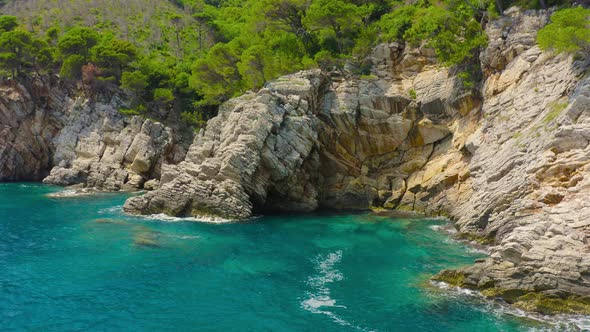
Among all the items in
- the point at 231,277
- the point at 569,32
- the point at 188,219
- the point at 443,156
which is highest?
the point at 569,32

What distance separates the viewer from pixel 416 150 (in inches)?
1849

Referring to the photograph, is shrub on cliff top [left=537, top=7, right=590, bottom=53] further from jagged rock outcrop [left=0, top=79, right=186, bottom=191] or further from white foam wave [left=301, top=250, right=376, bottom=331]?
jagged rock outcrop [left=0, top=79, right=186, bottom=191]

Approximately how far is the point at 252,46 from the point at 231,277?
36.5 m

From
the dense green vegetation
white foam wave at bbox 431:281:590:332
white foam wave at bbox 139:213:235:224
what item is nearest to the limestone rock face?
white foam wave at bbox 139:213:235:224

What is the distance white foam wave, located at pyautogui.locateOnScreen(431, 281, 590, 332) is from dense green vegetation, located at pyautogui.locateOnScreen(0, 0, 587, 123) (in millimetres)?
18799

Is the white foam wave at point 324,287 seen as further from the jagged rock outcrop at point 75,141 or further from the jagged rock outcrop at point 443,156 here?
the jagged rock outcrop at point 75,141

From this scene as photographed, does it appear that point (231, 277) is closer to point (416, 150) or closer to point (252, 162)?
point (252, 162)

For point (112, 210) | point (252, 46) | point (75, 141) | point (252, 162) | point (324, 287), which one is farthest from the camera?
point (75, 141)

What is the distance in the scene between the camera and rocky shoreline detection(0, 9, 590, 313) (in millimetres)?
25406

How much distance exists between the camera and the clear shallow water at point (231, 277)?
62.2 feet

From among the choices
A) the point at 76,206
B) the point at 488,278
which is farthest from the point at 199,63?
the point at 488,278

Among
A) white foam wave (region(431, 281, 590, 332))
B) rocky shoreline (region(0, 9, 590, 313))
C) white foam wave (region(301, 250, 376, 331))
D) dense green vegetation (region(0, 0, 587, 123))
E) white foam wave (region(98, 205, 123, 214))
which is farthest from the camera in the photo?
dense green vegetation (region(0, 0, 587, 123))

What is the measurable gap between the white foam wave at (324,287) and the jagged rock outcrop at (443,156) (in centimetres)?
614

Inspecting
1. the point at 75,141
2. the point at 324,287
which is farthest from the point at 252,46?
the point at 324,287
